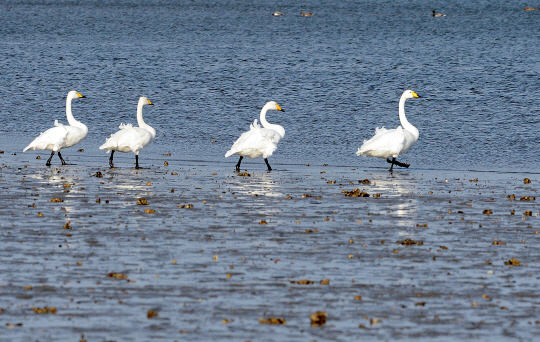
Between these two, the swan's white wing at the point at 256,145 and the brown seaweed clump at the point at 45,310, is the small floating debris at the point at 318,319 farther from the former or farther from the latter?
the swan's white wing at the point at 256,145

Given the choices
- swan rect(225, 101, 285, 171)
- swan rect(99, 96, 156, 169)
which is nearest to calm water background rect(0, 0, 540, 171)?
swan rect(225, 101, 285, 171)

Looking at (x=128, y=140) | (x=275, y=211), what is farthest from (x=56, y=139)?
(x=275, y=211)

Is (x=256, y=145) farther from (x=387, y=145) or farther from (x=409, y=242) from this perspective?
(x=409, y=242)

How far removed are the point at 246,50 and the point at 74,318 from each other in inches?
1796

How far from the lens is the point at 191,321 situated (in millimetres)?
7016

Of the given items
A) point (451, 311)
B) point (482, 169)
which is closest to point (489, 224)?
point (451, 311)

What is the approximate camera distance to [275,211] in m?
12.3

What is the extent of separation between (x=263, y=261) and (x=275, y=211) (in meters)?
3.22

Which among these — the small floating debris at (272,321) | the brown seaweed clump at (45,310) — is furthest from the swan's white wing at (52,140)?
the small floating debris at (272,321)

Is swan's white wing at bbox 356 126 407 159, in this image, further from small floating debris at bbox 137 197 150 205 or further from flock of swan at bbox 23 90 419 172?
small floating debris at bbox 137 197 150 205

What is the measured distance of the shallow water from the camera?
7262 millimetres

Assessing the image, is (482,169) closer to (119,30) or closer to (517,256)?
(517,256)

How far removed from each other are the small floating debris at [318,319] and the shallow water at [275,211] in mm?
98

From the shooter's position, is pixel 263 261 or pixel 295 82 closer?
pixel 263 261
